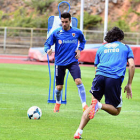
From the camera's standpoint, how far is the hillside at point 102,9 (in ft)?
149

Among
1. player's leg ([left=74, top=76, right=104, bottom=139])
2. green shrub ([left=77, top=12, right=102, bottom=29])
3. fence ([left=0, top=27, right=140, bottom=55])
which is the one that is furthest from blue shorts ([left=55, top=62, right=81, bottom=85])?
green shrub ([left=77, top=12, right=102, bottom=29])

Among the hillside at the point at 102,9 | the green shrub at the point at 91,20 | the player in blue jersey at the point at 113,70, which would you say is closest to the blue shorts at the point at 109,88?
the player in blue jersey at the point at 113,70

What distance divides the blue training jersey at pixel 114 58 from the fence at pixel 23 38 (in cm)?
3309

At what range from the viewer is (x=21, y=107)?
401 inches

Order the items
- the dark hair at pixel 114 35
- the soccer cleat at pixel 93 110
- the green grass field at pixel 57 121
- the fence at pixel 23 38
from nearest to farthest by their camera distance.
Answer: the soccer cleat at pixel 93 110, the dark hair at pixel 114 35, the green grass field at pixel 57 121, the fence at pixel 23 38

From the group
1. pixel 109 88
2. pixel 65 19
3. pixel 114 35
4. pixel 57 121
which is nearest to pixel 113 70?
pixel 109 88

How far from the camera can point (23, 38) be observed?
4159cm

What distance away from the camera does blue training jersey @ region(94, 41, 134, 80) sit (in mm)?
6871

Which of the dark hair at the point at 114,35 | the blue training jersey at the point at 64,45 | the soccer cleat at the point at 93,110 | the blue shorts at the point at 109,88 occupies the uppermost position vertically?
the dark hair at the point at 114,35

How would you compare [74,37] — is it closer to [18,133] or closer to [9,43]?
[18,133]

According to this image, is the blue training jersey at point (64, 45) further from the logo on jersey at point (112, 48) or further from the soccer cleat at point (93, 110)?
the soccer cleat at point (93, 110)

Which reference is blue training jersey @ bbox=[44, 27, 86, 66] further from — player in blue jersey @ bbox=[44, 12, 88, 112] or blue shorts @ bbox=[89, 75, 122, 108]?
blue shorts @ bbox=[89, 75, 122, 108]

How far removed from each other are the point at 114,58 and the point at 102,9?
135 feet

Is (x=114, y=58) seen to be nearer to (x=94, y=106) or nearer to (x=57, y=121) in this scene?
(x=94, y=106)
